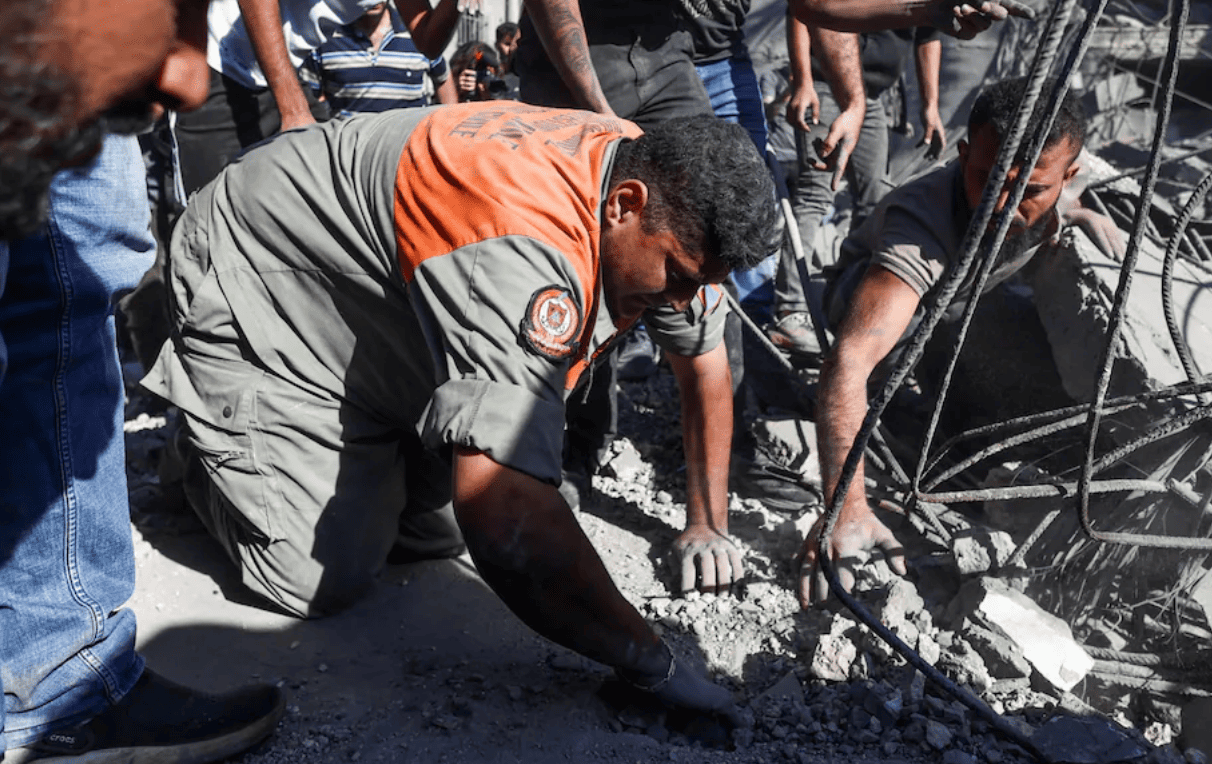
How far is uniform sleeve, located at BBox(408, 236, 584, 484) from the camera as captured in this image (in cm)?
167

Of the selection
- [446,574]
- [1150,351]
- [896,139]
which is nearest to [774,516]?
[446,574]

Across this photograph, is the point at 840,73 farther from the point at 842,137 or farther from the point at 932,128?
the point at 932,128

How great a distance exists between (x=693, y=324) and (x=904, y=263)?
689 millimetres

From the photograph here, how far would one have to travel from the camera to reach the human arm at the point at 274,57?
2828 mm

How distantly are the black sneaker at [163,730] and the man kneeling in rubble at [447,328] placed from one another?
515mm

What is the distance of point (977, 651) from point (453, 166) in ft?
5.23

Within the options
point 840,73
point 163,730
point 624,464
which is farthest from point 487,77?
point 163,730

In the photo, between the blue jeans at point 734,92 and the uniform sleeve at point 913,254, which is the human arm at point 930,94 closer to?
the blue jeans at point 734,92

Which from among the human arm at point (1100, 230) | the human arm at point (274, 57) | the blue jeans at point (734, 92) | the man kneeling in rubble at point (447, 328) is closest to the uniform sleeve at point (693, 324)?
the man kneeling in rubble at point (447, 328)

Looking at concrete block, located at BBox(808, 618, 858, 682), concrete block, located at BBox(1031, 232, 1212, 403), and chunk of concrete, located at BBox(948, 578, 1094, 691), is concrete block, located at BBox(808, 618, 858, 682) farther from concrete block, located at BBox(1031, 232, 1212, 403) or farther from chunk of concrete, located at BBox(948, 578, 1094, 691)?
concrete block, located at BBox(1031, 232, 1212, 403)

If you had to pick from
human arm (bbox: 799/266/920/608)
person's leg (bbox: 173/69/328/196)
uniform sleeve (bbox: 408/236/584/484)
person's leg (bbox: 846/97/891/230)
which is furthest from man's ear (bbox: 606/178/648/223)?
person's leg (bbox: 846/97/891/230)

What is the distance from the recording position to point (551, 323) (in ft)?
5.63

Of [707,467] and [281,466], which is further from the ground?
[281,466]

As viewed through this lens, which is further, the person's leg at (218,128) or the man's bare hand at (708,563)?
the person's leg at (218,128)
